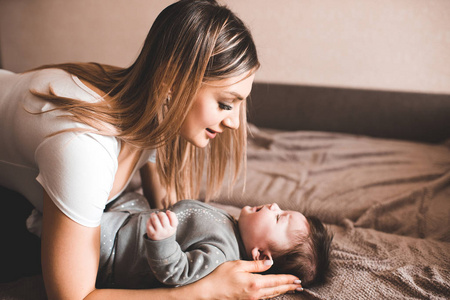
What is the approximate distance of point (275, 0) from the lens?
218cm

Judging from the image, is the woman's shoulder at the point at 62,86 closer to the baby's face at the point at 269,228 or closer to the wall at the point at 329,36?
the baby's face at the point at 269,228

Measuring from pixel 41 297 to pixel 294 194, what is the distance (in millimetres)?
970

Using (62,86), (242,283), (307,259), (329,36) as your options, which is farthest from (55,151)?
(329,36)

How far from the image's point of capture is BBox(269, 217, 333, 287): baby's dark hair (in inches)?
37.6

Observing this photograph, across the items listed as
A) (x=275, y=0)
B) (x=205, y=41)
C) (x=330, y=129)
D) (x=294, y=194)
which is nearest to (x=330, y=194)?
(x=294, y=194)

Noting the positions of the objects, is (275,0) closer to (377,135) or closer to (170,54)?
(377,135)

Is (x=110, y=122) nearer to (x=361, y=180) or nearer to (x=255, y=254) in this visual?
(x=255, y=254)

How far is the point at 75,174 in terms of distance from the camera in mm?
750

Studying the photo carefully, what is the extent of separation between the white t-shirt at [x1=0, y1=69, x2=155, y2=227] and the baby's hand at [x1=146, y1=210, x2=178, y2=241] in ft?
0.41

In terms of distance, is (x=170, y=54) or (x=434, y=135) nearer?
(x=170, y=54)

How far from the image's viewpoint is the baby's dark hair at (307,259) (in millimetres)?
955

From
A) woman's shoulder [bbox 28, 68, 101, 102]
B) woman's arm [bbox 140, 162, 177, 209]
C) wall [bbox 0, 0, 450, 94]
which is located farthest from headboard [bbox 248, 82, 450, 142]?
woman's shoulder [bbox 28, 68, 101, 102]

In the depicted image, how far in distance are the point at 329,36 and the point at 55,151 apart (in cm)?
186

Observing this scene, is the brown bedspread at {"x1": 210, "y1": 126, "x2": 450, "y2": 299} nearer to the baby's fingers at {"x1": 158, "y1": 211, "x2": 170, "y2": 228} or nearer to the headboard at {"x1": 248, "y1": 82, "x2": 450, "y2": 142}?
the headboard at {"x1": 248, "y1": 82, "x2": 450, "y2": 142}
